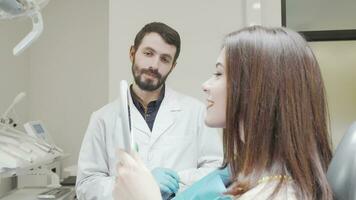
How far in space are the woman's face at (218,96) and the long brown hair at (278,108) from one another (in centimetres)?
3

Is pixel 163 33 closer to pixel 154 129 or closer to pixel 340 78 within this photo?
pixel 154 129

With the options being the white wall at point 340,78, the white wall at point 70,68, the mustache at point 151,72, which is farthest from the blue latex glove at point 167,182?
the white wall at point 70,68

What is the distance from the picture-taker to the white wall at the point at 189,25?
2.35m

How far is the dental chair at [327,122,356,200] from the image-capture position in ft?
2.58

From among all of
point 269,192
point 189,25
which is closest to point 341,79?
point 189,25

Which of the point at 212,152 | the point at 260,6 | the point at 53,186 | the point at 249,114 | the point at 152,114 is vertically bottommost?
the point at 53,186

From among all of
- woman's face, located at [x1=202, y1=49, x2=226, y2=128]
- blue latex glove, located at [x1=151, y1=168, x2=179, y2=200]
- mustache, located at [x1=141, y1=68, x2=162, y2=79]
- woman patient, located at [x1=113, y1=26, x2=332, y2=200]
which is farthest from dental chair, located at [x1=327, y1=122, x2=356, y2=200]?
mustache, located at [x1=141, y1=68, x2=162, y2=79]

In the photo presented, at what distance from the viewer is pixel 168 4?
2363mm

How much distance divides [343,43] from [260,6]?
2.49 ft

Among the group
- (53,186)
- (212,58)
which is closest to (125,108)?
(212,58)

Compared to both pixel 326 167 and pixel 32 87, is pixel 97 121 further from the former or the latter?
pixel 32 87

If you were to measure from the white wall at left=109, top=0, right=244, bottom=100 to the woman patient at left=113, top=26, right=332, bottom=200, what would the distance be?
4.61ft

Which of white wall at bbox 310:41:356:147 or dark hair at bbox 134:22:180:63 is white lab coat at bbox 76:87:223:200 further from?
white wall at bbox 310:41:356:147

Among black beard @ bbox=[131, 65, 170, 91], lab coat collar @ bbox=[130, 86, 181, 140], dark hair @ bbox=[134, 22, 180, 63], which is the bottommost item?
lab coat collar @ bbox=[130, 86, 181, 140]
